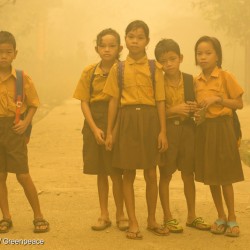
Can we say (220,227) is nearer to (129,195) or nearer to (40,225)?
(129,195)

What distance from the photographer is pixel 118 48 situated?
484 cm

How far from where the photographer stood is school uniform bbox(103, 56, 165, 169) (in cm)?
447

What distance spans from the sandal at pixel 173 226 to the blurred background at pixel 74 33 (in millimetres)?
13280

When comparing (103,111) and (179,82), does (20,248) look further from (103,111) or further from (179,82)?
(179,82)

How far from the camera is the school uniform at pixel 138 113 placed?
4.47m

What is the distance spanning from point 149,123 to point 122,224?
3.44 feet

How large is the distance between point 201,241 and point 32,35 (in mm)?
32728

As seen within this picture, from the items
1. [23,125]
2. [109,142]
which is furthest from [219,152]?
[23,125]

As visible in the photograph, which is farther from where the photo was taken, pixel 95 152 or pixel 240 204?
pixel 240 204

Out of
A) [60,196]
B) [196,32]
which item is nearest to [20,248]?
[60,196]

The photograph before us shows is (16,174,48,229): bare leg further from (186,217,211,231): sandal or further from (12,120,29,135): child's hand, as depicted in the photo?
(186,217,211,231): sandal
